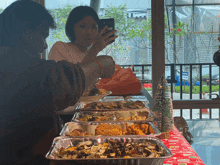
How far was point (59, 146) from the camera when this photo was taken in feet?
2.49

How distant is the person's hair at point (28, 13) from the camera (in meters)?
0.79

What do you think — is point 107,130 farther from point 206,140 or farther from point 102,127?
point 206,140

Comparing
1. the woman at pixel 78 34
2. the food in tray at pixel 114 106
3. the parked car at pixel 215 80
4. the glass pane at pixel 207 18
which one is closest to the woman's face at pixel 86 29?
the woman at pixel 78 34

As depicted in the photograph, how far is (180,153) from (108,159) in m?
0.37

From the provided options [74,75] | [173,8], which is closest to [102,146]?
[74,75]

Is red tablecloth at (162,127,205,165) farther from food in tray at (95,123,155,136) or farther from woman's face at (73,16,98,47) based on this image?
woman's face at (73,16,98,47)

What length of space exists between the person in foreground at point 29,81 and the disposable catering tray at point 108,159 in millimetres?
99

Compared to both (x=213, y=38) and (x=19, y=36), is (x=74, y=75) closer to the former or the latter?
(x=19, y=36)

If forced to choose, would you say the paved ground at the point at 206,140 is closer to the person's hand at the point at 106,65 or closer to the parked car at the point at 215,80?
the parked car at the point at 215,80

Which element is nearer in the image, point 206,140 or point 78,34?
point 78,34

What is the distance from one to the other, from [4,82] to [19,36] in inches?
6.6

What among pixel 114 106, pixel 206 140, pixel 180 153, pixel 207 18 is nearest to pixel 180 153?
pixel 180 153

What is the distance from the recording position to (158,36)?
2.62 metres

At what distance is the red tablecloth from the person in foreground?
375 mm
